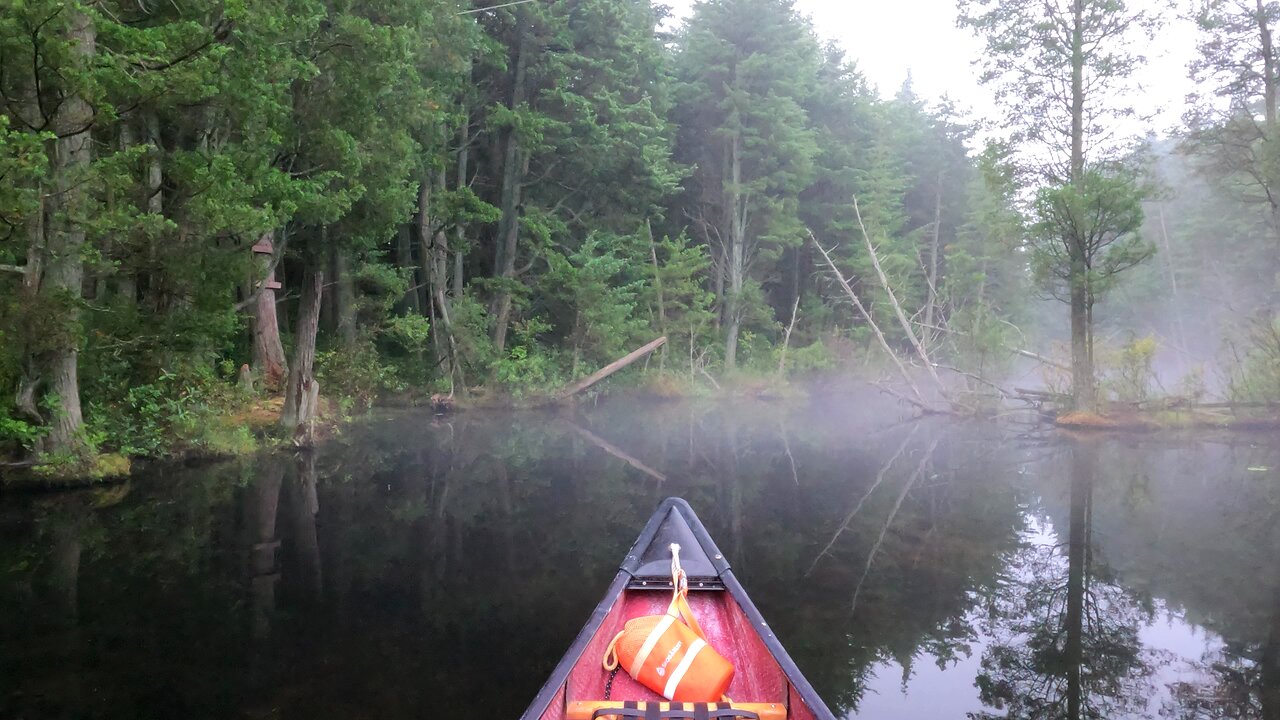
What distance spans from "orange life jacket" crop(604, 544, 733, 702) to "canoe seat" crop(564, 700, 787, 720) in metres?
0.20

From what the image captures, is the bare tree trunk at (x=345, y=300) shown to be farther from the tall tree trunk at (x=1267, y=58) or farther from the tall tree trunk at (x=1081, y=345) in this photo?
the tall tree trunk at (x=1267, y=58)

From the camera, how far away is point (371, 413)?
18.3m

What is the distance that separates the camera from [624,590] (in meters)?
4.58

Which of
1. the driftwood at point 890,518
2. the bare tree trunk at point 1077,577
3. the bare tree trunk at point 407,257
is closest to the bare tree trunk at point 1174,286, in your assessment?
the driftwood at point 890,518

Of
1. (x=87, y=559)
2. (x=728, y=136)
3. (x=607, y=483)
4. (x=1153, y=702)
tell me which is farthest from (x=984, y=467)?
(x=728, y=136)

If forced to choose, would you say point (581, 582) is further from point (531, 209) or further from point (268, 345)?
point (531, 209)

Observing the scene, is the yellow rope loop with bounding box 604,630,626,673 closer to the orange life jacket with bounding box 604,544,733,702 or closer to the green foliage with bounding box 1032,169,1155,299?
the orange life jacket with bounding box 604,544,733,702

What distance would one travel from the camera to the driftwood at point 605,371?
21703 millimetres

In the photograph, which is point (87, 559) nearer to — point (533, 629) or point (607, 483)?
point (533, 629)

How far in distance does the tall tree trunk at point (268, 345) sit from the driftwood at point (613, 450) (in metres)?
6.41

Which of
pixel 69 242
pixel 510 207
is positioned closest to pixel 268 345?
pixel 69 242

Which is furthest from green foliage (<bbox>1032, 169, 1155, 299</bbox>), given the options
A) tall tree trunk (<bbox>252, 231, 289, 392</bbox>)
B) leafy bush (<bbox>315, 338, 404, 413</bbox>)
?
tall tree trunk (<bbox>252, 231, 289, 392</bbox>)

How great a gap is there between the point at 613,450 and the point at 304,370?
5.68 metres

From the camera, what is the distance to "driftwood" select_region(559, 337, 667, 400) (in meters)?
21.7
